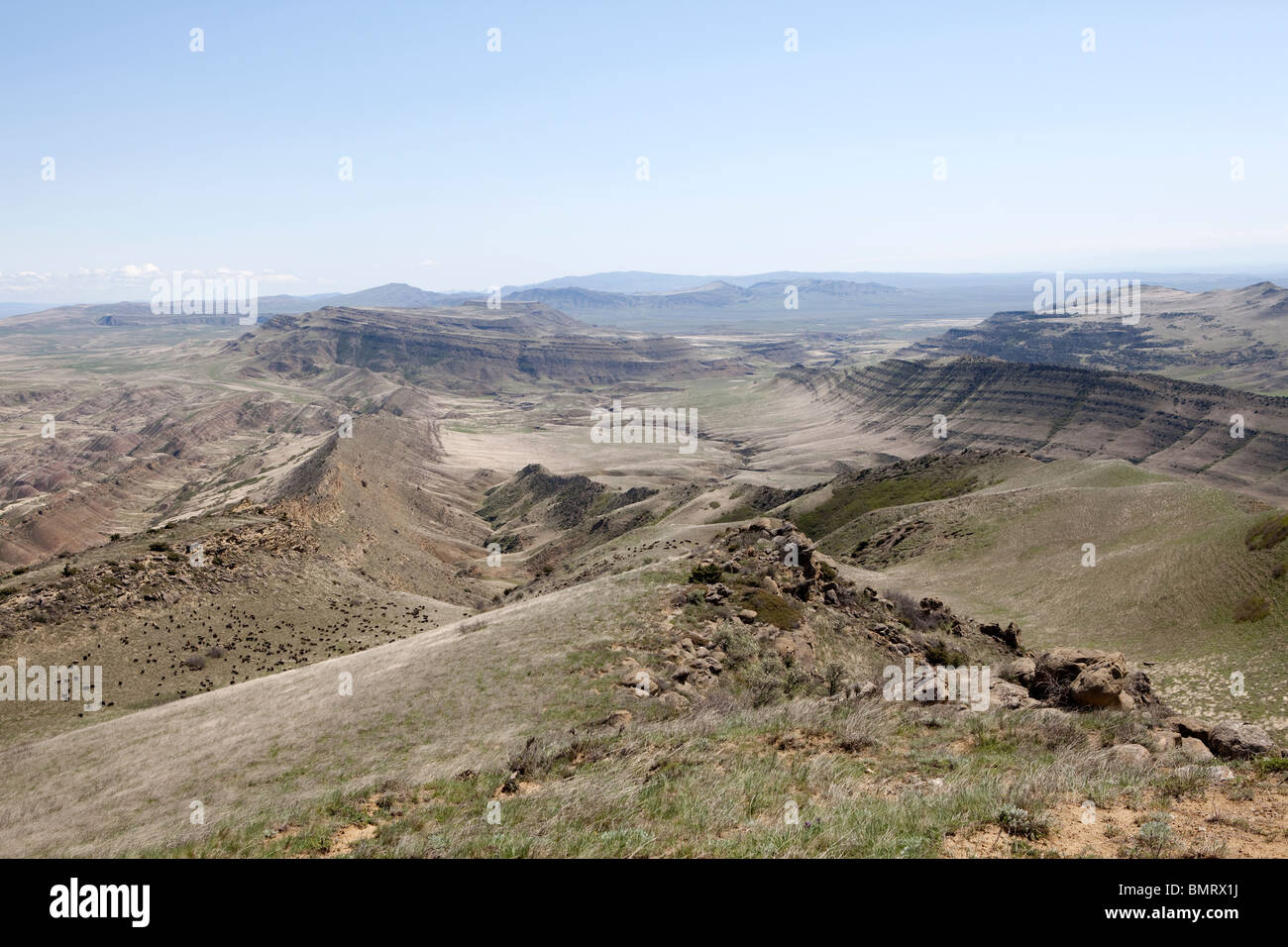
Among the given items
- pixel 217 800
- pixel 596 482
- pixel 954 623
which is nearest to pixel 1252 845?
pixel 217 800

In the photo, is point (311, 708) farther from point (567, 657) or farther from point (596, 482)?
point (596, 482)

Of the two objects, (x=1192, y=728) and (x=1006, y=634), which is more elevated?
(x=1192, y=728)

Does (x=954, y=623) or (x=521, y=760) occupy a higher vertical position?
(x=521, y=760)

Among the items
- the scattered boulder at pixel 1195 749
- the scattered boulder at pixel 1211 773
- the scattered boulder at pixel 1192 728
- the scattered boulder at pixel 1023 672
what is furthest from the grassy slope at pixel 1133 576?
the scattered boulder at pixel 1211 773
